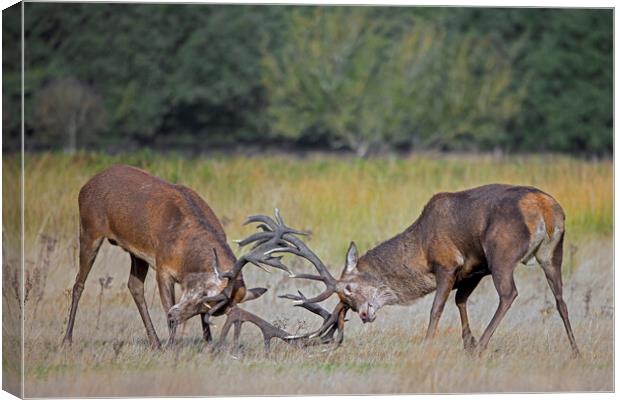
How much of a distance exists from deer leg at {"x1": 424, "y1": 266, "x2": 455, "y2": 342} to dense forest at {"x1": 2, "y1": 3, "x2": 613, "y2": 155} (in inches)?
1000

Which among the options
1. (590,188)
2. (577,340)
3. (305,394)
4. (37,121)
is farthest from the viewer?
(37,121)

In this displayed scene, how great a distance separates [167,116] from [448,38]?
843 centimetres

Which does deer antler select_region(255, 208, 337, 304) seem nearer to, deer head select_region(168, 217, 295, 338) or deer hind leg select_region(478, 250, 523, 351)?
deer head select_region(168, 217, 295, 338)

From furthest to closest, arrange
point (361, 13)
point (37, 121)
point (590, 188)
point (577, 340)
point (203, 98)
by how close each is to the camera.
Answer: point (203, 98), point (361, 13), point (37, 121), point (590, 188), point (577, 340)

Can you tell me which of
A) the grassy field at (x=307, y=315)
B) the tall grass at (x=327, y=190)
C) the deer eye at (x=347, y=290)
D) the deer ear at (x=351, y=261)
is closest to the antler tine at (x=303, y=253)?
the deer eye at (x=347, y=290)

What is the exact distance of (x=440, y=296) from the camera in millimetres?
10539

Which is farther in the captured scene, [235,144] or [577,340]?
[235,144]

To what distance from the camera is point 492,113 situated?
40.0 metres

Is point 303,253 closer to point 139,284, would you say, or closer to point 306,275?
point 306,275

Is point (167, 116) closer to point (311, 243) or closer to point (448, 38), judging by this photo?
point (448, 38)

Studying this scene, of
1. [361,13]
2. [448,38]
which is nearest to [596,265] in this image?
[361,13]

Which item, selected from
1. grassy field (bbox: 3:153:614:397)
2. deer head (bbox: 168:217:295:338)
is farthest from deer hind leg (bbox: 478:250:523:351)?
deer head (bbox: 168:217:295:338)

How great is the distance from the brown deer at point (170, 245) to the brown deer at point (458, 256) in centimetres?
34

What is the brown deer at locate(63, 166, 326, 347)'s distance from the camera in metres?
10.1
